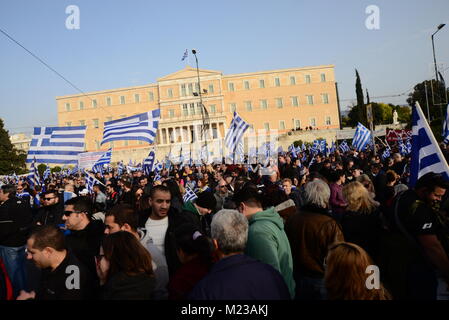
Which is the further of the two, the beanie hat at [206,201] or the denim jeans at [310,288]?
the beanie hat at [206,201]

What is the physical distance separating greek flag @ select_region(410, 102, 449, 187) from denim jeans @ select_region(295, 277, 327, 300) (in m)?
1.56

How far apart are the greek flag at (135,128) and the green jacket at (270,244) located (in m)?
7.73

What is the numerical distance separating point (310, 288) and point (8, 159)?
57.7m

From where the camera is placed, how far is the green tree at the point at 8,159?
52625mm

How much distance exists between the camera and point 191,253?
2537 mm

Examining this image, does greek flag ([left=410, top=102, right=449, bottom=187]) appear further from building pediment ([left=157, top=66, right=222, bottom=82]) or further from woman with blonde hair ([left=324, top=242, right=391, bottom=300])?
building pediment ([left=157, top=66, right=222, bottom=82])

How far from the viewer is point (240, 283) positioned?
2.03 m

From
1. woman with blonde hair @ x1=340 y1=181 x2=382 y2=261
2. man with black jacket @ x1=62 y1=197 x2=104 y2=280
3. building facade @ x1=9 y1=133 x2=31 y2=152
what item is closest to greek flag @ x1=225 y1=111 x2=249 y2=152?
man with black jacket @ x1=62 y1=197 x2=104 y2=280

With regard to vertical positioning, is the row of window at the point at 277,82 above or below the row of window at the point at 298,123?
above

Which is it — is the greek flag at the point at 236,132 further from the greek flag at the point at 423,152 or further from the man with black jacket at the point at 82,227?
the man with black jacket at the point at 82,227

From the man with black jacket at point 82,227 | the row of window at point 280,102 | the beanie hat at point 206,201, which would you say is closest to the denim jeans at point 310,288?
the beanie hat at point 206,201

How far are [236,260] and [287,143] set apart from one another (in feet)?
186

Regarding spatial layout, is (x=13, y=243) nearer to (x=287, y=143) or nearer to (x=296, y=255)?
(x=296, y=255)
